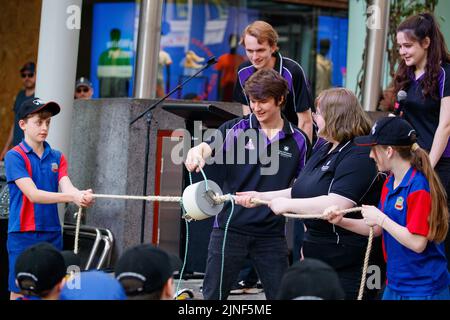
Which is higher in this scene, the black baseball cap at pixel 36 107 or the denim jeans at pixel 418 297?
the black baseball cap at pixel 36 107

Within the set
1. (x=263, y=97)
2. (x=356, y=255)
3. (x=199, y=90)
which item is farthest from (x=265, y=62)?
(x=199, y=90)

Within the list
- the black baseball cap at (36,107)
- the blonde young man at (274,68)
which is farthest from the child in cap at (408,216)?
the black baseball cap at (36,107)

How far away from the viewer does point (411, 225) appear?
492 cm

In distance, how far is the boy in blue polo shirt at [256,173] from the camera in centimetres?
599

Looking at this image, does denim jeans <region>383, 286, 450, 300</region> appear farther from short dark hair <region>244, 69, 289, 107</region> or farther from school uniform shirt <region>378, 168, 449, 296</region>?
short dark hair <region>244, 69, 289, 107</region>

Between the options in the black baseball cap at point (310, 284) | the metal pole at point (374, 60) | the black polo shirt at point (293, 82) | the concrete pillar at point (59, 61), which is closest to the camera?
the black baseball cap at point (310, 284)

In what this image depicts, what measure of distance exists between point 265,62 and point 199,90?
8.19 m

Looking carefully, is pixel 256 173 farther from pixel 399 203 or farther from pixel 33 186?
pixel 33 186

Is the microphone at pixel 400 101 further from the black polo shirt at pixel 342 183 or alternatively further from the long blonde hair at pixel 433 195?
the long blonde hair at pixel 433 195

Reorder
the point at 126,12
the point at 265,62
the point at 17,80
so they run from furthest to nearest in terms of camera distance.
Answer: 1. the point at 126,12
2. the point at 17,80
3. the point at 265,62

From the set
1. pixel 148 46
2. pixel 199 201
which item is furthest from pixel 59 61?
pixel 199 201

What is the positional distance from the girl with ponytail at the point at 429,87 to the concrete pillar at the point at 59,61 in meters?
3.51

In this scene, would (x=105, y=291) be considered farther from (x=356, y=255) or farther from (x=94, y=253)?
(x=94, y=253)

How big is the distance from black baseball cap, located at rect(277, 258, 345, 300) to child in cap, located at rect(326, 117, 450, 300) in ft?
3.27
